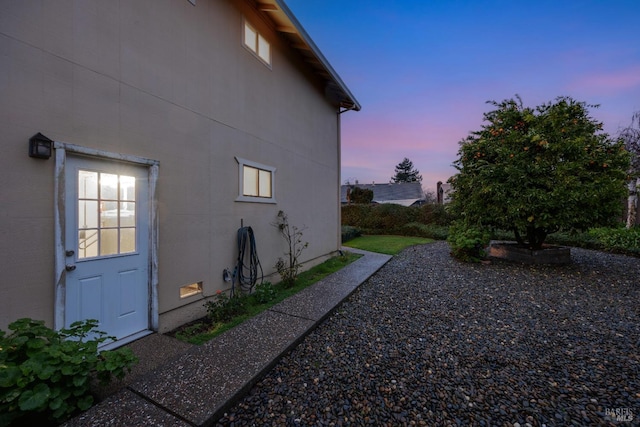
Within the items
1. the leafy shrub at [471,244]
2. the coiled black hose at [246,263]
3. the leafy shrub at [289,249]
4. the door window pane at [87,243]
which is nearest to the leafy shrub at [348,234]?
the leafy shrub at [471,244]

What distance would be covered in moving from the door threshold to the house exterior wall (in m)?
0.22

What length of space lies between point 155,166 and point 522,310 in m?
5.69

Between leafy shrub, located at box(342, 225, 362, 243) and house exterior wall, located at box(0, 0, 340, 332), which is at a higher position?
house exterior wall, located at box(0, 0, 340, 332)

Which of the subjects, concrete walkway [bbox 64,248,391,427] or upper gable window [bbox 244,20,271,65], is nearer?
concrete walkway [bbox 64,248,391,427]

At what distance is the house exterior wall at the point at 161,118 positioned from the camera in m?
2.08

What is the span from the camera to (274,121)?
210 inches

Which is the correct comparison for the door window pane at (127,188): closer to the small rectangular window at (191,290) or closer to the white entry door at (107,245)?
the white entry door at (107,245)

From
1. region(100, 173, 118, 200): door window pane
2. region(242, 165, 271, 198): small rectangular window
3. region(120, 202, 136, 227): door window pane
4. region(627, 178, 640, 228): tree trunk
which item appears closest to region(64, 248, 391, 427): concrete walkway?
region(120, 202, 136, 227): door window pane

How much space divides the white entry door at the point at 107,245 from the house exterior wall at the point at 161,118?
0.56 ft

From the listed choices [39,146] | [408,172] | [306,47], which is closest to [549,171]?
[306,47]

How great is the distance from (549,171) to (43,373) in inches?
339

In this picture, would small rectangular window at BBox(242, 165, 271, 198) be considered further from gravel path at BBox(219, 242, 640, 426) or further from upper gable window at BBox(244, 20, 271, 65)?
gravel path at BBox(219, 242, 640, 426)

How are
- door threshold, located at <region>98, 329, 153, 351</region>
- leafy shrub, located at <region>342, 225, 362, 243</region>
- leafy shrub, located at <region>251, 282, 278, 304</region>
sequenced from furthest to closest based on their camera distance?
leafy shrub, located at <region>342, 225, 362, 243</region> → leafy shrub, located at <region>251, 282, 278, 304</region> → door threshold, located at <region>98, 329, 153, 351</region>

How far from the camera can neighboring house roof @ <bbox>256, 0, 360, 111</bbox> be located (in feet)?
15.3
